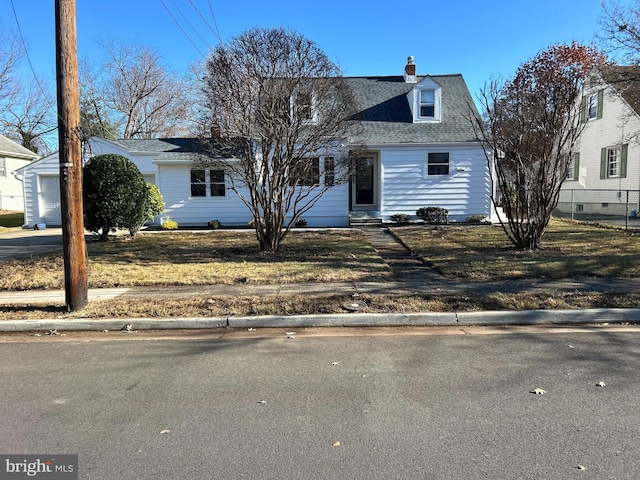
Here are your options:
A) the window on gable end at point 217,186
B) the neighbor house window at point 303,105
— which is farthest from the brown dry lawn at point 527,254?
Result: the window on gable end at point 217,186

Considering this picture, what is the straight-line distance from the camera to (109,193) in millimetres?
13883

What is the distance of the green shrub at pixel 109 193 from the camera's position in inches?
543

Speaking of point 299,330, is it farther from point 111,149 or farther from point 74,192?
point 111,149

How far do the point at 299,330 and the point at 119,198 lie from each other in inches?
389

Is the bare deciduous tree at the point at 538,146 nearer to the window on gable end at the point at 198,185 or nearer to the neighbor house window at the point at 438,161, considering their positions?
the neighbor house window at the point at 438,161

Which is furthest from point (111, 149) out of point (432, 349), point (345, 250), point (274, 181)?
point (432, 349)

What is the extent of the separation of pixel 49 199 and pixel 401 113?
54.2 ft

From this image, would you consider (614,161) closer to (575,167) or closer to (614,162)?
(614,162)

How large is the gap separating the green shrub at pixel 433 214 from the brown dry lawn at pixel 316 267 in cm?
242

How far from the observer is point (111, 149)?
65.9 feet

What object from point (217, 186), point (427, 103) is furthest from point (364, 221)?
point (217, 186)

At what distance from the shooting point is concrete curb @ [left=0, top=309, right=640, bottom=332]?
6.57 m

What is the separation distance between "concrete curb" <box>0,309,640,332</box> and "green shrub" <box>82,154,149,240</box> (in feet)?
25.5

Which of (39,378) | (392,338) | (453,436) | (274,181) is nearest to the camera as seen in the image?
(453,436)
